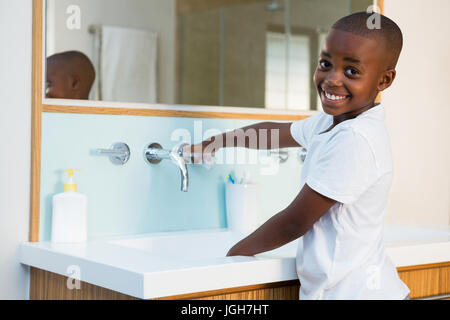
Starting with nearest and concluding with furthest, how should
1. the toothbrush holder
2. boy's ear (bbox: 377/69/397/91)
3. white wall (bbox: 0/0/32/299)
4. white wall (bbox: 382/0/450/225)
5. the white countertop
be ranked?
the white countertop
boy's ear (bbox: 377/69/397/91)
white wall (bbox: 0/0/32/299)
the toothbrush holder
white wall (bbox: 382/0/450/225)

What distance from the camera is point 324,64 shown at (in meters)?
1.23

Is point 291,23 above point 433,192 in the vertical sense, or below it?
above

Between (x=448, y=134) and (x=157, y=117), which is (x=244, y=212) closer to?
(x=157, y=117)

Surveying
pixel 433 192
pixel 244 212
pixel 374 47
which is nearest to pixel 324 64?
pixel 374 47

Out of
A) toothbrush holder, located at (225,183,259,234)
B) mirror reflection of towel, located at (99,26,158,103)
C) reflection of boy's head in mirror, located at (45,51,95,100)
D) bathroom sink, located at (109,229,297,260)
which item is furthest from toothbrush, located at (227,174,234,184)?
reflection of boy's head in mirror, located at (45,51,95,100)

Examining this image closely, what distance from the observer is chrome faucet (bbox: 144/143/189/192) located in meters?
1.46

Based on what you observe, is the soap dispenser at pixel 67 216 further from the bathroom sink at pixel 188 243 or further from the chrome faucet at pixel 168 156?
the chrome faucet at pixel 168 156

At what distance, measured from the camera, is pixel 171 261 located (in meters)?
1.16

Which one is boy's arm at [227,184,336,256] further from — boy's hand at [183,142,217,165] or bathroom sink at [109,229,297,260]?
boy's hand at [183,142,217,165]

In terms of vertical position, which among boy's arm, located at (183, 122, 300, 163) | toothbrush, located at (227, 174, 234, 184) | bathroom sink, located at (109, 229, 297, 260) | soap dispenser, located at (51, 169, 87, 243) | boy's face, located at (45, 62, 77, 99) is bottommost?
bathroom sink, located at (109, 229, 297, 260)

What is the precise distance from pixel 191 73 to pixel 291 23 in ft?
1.21

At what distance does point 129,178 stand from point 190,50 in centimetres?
46

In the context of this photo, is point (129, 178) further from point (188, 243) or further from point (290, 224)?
point (290, 224)

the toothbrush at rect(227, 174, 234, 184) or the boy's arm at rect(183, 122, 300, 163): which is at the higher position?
the boy's arm at rect(183, 122, 300, 163)
